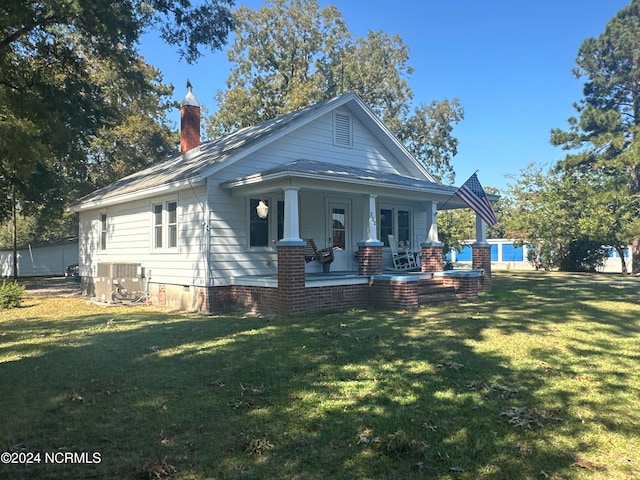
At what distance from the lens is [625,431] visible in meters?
3.63

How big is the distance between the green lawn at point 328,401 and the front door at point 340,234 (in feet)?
18.6

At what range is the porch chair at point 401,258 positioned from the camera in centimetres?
1509

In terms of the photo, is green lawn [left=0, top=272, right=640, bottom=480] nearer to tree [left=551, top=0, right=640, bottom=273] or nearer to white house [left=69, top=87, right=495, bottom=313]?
white house [left=69, top=87, right=495, bottom=313]

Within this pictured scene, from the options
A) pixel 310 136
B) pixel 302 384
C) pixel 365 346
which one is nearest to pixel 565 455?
pixel 302 384

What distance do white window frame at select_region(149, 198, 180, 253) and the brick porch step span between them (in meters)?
6.30

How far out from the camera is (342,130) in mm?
14250

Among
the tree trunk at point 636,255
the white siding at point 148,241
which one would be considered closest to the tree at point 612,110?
the tree trunk at point 636,255

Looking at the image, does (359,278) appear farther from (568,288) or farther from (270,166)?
(568,288)

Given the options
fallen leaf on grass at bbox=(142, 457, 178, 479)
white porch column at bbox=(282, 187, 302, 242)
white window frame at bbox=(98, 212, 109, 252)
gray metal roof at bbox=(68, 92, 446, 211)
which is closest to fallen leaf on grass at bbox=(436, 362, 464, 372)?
fallen leaf on grass at bbox=(142, 457, 178, 479)

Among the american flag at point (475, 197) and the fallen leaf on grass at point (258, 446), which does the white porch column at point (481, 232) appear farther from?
the fallen leaf on grass at point (258, 446)

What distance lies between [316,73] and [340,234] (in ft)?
73.6

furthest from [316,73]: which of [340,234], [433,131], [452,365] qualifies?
[452,365]

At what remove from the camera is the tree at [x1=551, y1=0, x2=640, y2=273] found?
2483 cm

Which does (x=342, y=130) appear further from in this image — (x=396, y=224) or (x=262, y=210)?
(x=262, y=210)
